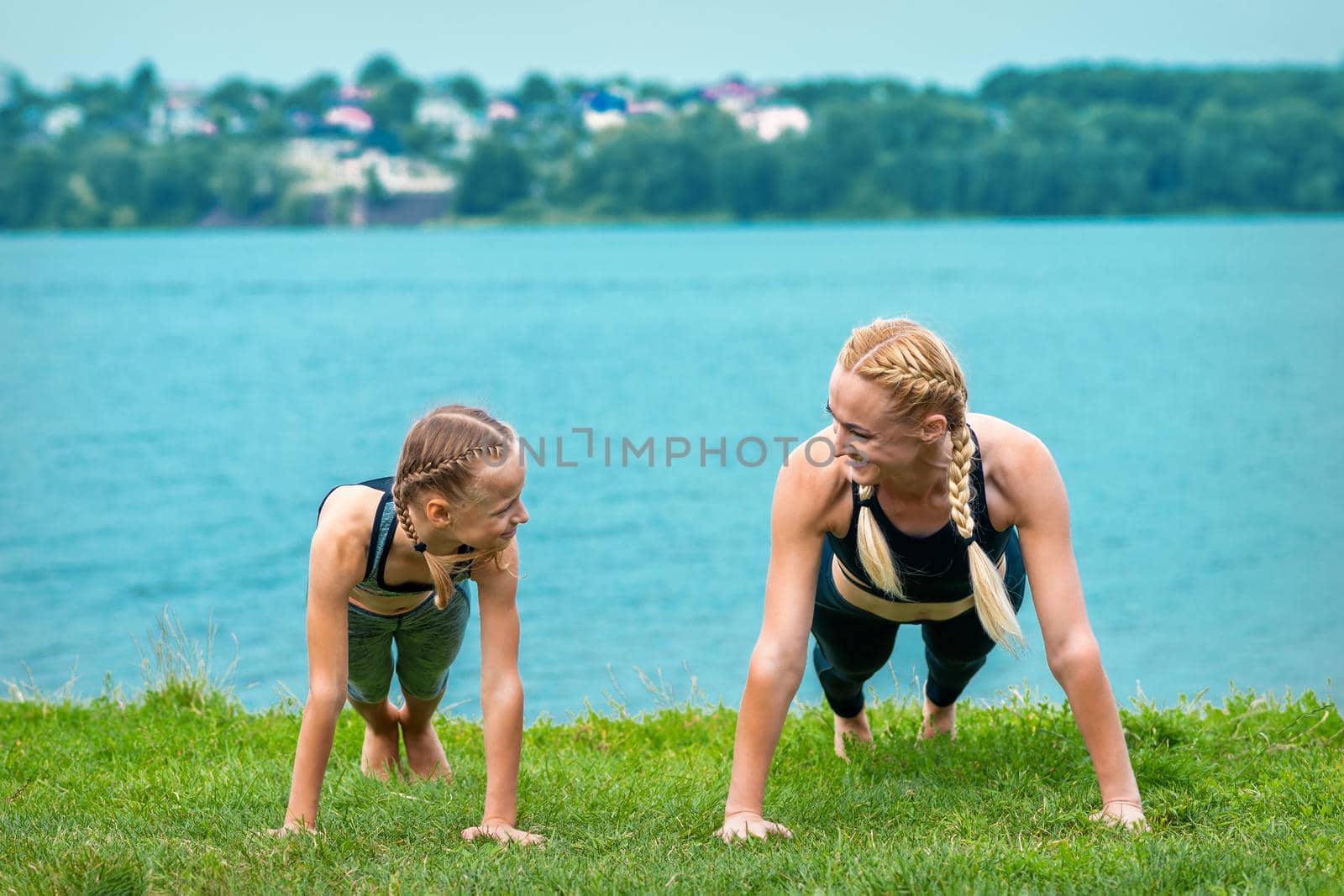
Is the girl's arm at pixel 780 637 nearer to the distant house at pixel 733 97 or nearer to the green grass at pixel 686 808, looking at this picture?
the green grass at pixel 686 808

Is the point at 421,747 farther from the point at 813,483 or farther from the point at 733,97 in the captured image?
the point at 733,97

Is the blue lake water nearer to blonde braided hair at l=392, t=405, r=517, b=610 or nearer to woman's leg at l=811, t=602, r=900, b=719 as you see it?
blonde braided hair at l=392, t=405, r=517, b=610

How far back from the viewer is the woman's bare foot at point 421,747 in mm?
5293

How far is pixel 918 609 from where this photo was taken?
15.4 ft

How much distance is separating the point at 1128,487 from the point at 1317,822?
65.6 feet

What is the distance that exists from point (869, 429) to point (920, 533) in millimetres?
482

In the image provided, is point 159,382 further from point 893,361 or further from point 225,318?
point 893,361

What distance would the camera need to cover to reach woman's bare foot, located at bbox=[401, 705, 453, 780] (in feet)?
17.4

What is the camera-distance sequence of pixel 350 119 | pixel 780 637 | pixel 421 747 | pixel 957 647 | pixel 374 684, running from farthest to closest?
pixel 350 119 < pixel 421 747 < pixel 374 684 < pixel 957 647 < pixel 780 637

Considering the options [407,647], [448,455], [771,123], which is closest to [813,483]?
[448,455]

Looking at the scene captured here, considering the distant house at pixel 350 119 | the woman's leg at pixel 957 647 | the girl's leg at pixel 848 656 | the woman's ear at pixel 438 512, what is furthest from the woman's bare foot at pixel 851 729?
the distant house at pixel 350 119

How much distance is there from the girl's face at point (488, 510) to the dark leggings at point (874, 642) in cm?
116

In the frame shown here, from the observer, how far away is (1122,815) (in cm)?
423

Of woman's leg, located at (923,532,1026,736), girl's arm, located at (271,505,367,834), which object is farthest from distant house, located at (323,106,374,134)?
girl's arm, located at (271,505,367,834)
